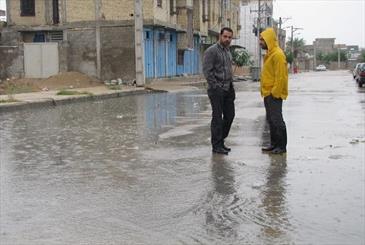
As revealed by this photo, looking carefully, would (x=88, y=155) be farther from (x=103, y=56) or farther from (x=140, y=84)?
(x=103, y=56)

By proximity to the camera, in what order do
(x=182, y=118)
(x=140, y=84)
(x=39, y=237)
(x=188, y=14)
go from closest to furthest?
1. (x=39, y=237)
2. (x=182, y=118)
3. (x=140, y=84)
4. (x=188, y=14)

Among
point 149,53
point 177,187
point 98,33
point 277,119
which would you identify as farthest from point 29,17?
point 177,187

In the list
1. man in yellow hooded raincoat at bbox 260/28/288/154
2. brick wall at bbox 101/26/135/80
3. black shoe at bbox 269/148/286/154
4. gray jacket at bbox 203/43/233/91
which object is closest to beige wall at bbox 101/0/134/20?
brick wall at bbox 101/26/135/80

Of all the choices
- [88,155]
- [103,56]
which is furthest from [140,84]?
[88,155]

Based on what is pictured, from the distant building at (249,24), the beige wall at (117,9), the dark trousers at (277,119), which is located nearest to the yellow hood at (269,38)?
the dark trousers at (277,119)

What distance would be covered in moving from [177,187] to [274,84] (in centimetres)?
281

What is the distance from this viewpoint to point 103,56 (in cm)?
3491

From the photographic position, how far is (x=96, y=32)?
114 ft

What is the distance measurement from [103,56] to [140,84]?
670 centimetres

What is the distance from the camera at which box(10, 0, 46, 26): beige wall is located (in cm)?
3638

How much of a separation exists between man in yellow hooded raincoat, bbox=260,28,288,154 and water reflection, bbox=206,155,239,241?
1.14 m

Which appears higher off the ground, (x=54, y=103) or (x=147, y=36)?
(x=147, y=36)

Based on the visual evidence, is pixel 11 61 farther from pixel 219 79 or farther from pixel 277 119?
pixel 277 119

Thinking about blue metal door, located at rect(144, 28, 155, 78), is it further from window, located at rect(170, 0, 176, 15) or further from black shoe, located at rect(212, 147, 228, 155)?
black shoe, located at rect(212, 147, 228, 155)
